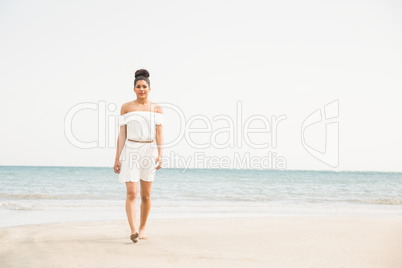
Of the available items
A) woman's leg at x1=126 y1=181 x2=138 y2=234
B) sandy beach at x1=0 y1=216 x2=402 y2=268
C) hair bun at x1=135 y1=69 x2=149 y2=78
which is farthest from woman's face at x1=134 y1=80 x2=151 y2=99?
sandy beach at x1=0 y1=216 x2=402 y2=268

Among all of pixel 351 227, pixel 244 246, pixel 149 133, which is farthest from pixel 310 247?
pixel 149 133

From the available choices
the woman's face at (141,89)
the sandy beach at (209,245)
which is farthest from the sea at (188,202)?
the woman's face at (141,89)

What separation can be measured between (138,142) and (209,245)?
59.0 inches

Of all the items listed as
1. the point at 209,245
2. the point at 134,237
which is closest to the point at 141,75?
the point at 134,237

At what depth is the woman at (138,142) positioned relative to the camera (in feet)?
14.6

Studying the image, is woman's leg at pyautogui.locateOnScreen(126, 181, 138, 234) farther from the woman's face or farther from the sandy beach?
the woman's face

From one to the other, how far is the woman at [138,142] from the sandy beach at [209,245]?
65 centimetres

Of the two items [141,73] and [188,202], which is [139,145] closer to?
[141,73]

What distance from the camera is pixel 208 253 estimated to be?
12.8ft

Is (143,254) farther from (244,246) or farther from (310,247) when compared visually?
(310,247)

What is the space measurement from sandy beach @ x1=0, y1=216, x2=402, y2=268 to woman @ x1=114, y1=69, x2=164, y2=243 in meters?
0.65

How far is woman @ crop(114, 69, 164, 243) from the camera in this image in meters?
4.46

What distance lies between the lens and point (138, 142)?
14.9 feet

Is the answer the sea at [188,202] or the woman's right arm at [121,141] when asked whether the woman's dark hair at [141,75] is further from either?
the sea at [188,202]
